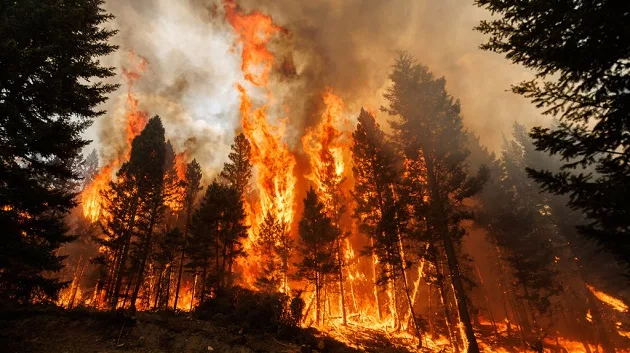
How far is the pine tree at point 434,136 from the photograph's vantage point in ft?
59.6

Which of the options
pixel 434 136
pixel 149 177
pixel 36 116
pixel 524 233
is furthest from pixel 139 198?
pixel 524 233

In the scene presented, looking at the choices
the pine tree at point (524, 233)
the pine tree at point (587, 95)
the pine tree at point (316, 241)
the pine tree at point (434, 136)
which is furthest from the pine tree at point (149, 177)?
the pine tree at point (524, 233)

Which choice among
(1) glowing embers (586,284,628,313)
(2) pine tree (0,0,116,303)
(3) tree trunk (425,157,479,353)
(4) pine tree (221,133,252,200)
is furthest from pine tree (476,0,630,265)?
(1) glowing embers (586,284,628,313)

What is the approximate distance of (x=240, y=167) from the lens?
39.8 metres

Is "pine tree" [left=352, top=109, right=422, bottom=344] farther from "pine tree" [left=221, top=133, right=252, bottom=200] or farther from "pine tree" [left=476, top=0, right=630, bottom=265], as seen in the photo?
"pine tree" [left=221, top=133, right=252, bottom=200]

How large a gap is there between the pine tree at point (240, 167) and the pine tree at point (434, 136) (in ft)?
77.6

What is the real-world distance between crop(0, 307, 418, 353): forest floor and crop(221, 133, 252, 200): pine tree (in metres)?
23.6

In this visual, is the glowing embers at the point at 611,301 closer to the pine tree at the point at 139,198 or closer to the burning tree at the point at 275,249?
the burning tree at the point at 275,249

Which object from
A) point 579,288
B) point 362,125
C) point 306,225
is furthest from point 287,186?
point 579,288

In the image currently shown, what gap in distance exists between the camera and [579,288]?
134ft

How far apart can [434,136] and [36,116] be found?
21517mm

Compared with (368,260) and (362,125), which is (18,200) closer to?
(362,125)

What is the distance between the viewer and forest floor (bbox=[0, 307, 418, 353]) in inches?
480

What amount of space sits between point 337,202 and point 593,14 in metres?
27.8
